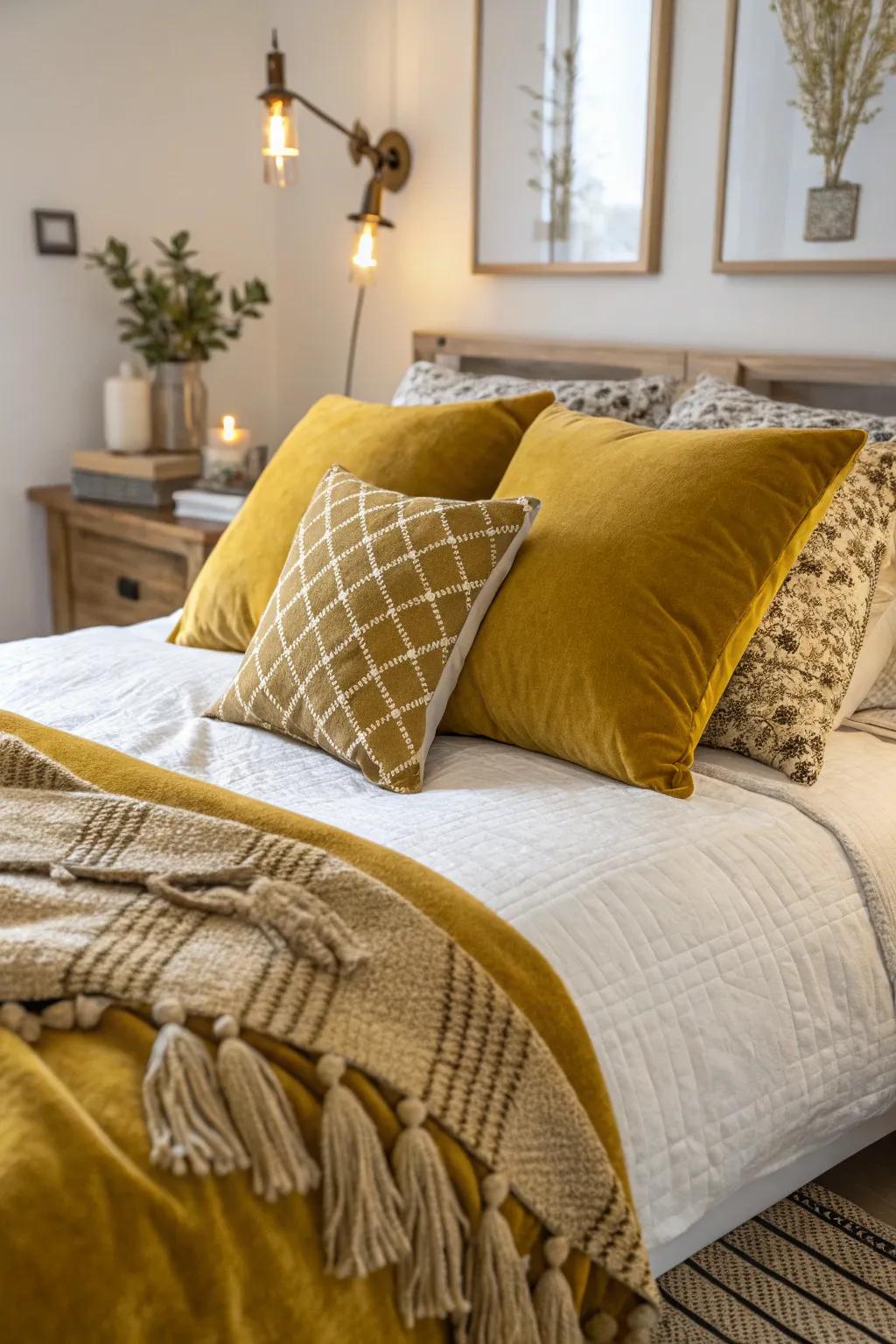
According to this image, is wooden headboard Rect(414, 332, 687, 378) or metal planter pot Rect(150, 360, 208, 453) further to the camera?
metal planter pot Rect(150, 360, 208, 453)

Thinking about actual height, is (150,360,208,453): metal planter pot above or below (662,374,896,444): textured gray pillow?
below

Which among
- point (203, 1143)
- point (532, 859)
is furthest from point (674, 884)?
point (203, 1143)

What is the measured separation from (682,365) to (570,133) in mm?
566

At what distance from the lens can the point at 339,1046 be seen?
1.04 metres

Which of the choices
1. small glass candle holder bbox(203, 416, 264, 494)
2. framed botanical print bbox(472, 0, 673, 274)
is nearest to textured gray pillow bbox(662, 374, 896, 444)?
framed botanical print bbox(472, 0, 673, 274)

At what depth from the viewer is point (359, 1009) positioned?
3.53ft

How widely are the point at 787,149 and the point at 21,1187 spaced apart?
206 centimetres

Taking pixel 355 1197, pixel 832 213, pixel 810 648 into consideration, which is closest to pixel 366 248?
pixel 832 213

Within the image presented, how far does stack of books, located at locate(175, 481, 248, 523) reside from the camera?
2867 mm

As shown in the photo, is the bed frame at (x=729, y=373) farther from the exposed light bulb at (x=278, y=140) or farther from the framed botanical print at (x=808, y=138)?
the exposed light bulb at (x=278, y=140)

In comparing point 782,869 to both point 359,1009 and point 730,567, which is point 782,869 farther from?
point 359,1009

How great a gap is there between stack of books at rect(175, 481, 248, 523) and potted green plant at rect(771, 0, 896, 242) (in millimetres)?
1306

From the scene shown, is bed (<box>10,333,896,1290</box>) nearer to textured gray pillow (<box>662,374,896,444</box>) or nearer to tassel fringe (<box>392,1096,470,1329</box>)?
tassel fringe (<box>392,1096,470,1329</box>)

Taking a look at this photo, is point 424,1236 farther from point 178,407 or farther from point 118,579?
point 178,407
